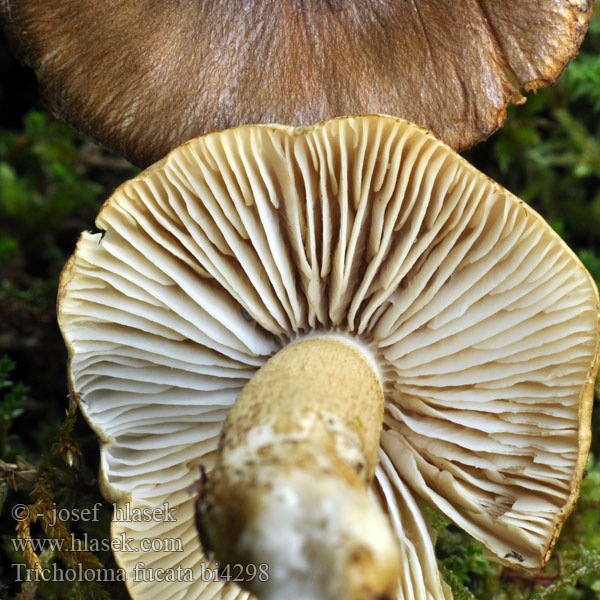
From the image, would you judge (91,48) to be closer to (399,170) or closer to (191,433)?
(399,170)

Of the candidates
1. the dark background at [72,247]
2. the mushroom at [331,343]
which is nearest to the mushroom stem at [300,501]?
the mushroom at [331,343]

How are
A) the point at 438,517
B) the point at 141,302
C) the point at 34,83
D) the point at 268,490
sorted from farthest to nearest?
the point at 34,83, the point at 438,517, the point at 141,302, the point at 268,490

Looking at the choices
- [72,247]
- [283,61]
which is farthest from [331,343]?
[72,247]

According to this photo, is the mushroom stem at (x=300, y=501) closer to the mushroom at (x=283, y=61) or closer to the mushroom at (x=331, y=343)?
the mushroom at (x=331, y=343)

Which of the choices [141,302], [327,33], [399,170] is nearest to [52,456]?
[141,302]

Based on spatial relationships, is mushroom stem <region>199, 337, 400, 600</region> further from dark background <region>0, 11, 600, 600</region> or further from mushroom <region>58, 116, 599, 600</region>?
dark background <region>0, 11, 600, 600</region>

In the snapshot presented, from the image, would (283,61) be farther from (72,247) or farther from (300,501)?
(72,247)

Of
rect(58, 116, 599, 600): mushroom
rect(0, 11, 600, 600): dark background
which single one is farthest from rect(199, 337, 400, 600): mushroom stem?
rect(0, 11, 600, 600): dark background
